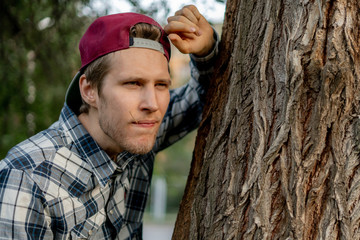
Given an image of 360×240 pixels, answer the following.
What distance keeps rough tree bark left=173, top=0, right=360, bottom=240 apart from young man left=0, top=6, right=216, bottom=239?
0.42 m

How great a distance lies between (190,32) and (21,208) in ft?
3.87

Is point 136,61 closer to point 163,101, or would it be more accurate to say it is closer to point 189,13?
point 163,101

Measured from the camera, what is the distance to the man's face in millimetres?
2215

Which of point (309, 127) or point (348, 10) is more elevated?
point (348, 10)

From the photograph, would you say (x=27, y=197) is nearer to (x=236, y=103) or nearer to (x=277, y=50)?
(x=236, y=103)

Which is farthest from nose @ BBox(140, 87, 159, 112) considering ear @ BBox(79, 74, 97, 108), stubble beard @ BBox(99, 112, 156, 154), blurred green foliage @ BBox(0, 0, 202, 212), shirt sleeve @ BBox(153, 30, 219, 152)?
blurred green foliage @ BBox(0, 0, 202, 212)

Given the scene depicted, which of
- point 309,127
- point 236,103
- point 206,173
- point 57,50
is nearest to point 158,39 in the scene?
point 236,103

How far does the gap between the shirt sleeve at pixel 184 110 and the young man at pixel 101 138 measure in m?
0.12

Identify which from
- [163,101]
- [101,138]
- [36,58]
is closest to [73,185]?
[101,138]

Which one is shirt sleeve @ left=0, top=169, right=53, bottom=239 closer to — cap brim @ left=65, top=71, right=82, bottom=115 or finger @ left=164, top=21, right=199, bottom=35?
cap brim @ left=65, top=71, right=82, bottom=115

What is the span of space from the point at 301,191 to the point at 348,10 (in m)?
0.70

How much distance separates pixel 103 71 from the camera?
7.52 ft

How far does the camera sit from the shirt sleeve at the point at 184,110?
2.65 meters

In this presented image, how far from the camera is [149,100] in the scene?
221cm
